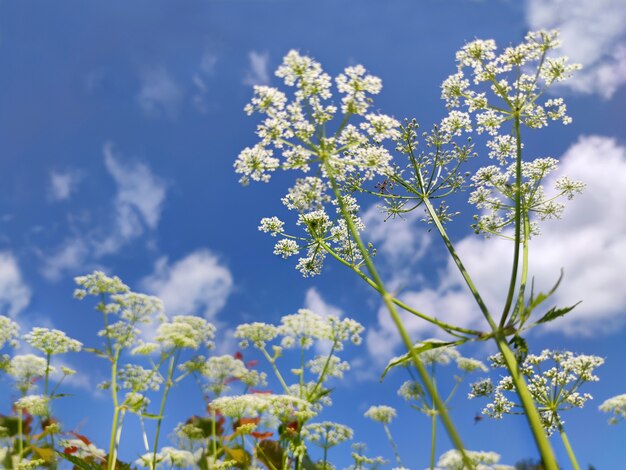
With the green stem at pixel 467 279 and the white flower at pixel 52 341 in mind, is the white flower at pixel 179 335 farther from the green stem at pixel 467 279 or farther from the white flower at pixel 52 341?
the green stem at pixel 467 279

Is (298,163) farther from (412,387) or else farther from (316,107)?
(412,387)

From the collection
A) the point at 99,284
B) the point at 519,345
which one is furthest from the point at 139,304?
the point at 519,345

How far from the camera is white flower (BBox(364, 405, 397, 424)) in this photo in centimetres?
873

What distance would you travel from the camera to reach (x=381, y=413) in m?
8.74

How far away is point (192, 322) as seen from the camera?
7.00m

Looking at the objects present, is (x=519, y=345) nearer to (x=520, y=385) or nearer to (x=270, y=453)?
(x=520, y=385)

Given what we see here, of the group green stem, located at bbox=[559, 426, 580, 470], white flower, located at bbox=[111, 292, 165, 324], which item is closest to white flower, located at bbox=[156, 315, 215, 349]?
white flower, located at bbox=[111, 292, 165, 324]

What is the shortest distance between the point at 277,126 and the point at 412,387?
465 cm

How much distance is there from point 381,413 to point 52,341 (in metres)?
5.27

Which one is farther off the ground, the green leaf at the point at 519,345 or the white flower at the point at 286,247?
the white flower at the point at 286,247

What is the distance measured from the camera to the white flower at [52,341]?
700 centimetres

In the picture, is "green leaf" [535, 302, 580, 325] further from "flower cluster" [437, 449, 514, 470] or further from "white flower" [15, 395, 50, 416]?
"white flower" [15, 395, 50, 416]

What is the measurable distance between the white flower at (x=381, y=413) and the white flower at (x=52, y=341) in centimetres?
480

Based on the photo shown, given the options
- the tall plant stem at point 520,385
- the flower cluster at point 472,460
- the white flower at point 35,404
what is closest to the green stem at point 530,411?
the tall plant stem at point 520,385
